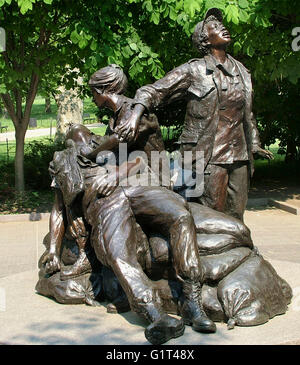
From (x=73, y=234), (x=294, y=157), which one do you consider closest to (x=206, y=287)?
(x=73, y=234)

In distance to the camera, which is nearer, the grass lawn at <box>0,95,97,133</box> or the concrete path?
the concrete path

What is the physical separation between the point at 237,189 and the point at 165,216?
1.33 m

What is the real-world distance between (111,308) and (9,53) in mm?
7223

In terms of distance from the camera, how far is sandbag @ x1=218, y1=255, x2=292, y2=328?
4117 mm

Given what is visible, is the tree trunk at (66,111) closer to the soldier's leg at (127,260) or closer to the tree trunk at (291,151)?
the tree trunk at (291,151)

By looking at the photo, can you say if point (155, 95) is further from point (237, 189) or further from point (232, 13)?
point (232, 13)

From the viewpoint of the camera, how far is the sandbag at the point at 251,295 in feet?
13.5

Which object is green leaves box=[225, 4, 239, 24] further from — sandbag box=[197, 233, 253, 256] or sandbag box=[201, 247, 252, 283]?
sandbag box=[201, 247, 252, 283]

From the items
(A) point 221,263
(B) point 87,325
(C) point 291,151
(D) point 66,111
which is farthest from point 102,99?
(D) point 66,111

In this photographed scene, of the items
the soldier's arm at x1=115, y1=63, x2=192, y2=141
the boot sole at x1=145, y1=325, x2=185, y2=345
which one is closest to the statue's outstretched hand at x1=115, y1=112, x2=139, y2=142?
the soldier's arm at x1=115, y1=63, x2=192, y2=141

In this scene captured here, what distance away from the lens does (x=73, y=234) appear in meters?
4.97

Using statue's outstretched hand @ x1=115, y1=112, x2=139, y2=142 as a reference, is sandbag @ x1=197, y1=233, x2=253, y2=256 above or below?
below

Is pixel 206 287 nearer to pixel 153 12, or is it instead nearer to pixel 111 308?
pixel 111 308

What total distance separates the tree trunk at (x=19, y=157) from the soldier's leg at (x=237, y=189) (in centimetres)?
636
